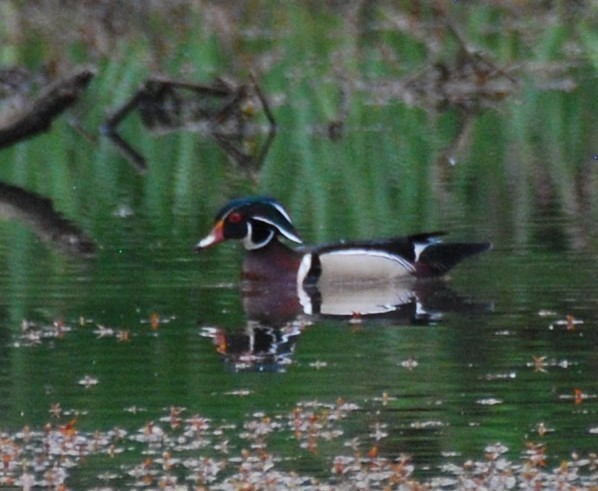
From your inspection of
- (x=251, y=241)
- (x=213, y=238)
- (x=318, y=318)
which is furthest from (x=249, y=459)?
(x=213, y=238)

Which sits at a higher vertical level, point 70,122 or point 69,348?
point 70,122

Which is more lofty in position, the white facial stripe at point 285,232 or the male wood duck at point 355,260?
the white facial stripe at point 285,232

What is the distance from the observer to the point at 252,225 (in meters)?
12.6

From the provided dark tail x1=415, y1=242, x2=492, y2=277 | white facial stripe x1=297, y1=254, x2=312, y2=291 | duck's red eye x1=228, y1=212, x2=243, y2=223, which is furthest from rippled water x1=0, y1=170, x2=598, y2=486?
white facial stripe x1=297, y1=254, x2=312, y2=291

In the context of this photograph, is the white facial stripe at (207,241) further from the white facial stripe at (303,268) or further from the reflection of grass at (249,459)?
the reflection of grass at (249,459)

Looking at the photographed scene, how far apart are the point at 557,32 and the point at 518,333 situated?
17.3 meters

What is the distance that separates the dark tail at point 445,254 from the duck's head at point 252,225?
2.79ft

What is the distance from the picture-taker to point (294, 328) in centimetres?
1055

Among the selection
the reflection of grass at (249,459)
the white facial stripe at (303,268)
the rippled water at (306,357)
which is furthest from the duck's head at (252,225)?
the reflection of grass at (249,459)

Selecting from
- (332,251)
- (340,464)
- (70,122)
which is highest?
(70,122)

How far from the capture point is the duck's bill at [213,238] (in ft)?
41.3

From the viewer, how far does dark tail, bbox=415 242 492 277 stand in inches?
475

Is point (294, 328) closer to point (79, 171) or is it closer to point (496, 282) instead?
point (496, 282)

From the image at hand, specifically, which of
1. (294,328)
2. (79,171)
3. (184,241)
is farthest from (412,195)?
(294,328)
